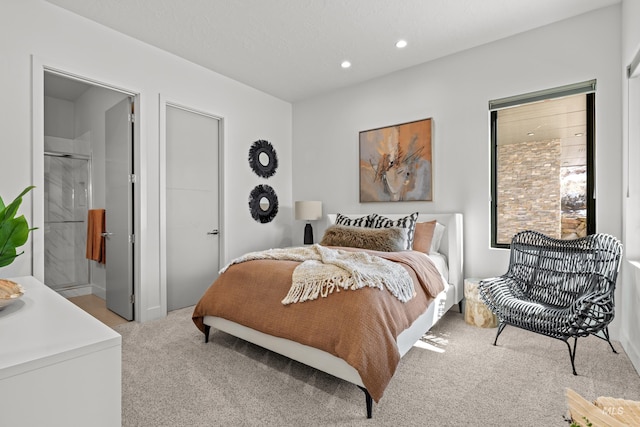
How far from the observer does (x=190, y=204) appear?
372cm

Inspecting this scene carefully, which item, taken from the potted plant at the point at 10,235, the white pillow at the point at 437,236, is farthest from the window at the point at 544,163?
the potted plant at the point at 10,235

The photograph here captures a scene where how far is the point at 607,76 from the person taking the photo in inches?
106

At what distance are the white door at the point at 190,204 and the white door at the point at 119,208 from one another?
0.38 meters

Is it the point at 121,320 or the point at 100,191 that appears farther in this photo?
the point at 100,191

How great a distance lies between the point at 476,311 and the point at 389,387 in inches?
57.1

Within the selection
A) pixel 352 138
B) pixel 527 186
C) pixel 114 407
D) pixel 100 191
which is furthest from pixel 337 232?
pixel 100 191

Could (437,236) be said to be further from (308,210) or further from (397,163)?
(308,210)

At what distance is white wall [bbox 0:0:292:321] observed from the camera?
245 centimetres

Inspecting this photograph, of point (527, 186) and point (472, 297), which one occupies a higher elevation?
point (527, 186)

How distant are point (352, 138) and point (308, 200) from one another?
1092mm

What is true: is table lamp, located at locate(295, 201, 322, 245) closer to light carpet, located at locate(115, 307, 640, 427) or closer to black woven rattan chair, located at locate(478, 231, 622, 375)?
light carpet, located at locate(115, 307, 640, 427)

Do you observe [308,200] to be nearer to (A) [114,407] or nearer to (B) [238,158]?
(B) [238,158]

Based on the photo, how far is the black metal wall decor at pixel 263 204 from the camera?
434cm

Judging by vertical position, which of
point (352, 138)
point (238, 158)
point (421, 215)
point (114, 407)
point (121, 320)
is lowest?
point (121, 320)
